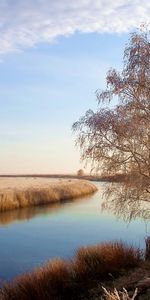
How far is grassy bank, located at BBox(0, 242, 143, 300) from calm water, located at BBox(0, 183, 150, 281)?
329 cm

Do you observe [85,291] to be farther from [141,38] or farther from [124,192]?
[141,38]

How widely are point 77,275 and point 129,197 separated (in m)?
4.33

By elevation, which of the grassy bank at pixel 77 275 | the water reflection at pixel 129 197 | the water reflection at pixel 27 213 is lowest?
the grassy bank at pixel 77 275

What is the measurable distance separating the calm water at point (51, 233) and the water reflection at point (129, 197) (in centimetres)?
183

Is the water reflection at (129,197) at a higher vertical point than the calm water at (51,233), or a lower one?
higher

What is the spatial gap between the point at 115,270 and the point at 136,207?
3800 millimetres

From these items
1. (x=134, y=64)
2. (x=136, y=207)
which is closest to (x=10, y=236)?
(x=136, y=207)

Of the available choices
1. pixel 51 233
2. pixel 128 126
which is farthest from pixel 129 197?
pixel 51 233

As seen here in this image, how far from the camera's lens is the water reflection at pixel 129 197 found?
53.4 feet

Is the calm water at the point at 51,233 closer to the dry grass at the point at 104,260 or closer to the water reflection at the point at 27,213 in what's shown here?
the water reflection at the point at 27,213

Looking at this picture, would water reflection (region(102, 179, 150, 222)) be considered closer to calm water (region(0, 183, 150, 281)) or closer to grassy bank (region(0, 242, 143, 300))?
calm water (region(0, 183, 150, 281))

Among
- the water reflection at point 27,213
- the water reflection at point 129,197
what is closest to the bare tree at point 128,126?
the water reflection at point 129,197

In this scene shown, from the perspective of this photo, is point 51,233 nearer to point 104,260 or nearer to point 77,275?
point 104,260

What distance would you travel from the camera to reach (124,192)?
16469mm
